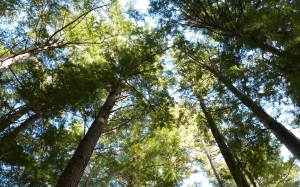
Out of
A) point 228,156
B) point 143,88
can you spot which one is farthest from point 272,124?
point 143,88

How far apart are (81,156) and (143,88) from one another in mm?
3213

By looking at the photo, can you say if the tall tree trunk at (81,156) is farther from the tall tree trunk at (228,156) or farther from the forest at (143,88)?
the tall tree trunk at (228,156)

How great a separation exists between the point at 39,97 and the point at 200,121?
4.40 meters

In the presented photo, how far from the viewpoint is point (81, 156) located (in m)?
5.00

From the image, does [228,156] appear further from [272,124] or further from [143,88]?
[143,88]

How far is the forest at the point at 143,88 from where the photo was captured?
544 cm

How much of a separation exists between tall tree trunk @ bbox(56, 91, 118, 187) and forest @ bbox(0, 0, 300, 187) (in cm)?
2

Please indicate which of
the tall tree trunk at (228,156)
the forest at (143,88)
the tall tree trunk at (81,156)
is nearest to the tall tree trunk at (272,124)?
the forest at (143,88)

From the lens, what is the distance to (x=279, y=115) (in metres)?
6.10

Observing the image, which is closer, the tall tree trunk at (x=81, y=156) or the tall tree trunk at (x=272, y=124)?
the tall tree trunk at (x=81, y=156)

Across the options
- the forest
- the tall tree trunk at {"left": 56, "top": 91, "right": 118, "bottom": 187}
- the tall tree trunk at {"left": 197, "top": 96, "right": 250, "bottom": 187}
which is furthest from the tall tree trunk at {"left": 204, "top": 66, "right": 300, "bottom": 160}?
the tall tree trunk at {"left": 56, "top": 91, "right": 118, "bottom": 187}

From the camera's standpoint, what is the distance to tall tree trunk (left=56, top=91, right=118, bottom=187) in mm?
4414

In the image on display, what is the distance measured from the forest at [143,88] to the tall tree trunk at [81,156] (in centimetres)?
2

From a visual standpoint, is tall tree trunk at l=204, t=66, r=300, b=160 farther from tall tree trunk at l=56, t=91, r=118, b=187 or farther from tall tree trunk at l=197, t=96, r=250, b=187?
tall tree trunk at l=56, t=91, r=118, b=187
